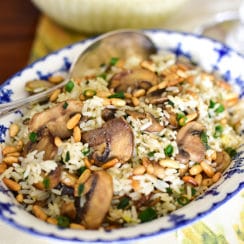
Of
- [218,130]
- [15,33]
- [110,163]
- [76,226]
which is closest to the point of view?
[76,226]

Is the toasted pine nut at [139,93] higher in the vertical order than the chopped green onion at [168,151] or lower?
higher

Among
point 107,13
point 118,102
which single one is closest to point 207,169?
point 118,102

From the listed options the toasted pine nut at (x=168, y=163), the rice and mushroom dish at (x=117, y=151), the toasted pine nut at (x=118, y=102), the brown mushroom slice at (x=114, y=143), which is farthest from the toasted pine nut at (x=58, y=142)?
the toasted pine nut at (x=168, y=163)

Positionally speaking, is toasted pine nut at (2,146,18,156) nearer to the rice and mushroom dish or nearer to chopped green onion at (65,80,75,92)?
the rice and mushroom dish

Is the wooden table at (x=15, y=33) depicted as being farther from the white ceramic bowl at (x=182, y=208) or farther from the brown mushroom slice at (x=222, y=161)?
the brown mushroom slice at (x=222, y=161)

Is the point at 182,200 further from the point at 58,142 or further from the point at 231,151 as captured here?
the point at 58,142

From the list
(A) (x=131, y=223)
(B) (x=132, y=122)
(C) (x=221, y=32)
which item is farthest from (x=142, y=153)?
(C) (x=221, y=32)

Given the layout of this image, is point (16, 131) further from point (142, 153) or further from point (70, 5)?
point (70, 5)

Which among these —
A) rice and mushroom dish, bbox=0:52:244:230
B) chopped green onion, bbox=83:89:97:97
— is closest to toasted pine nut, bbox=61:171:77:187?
rice and mushroom dish, bbox=0:52:244:230
